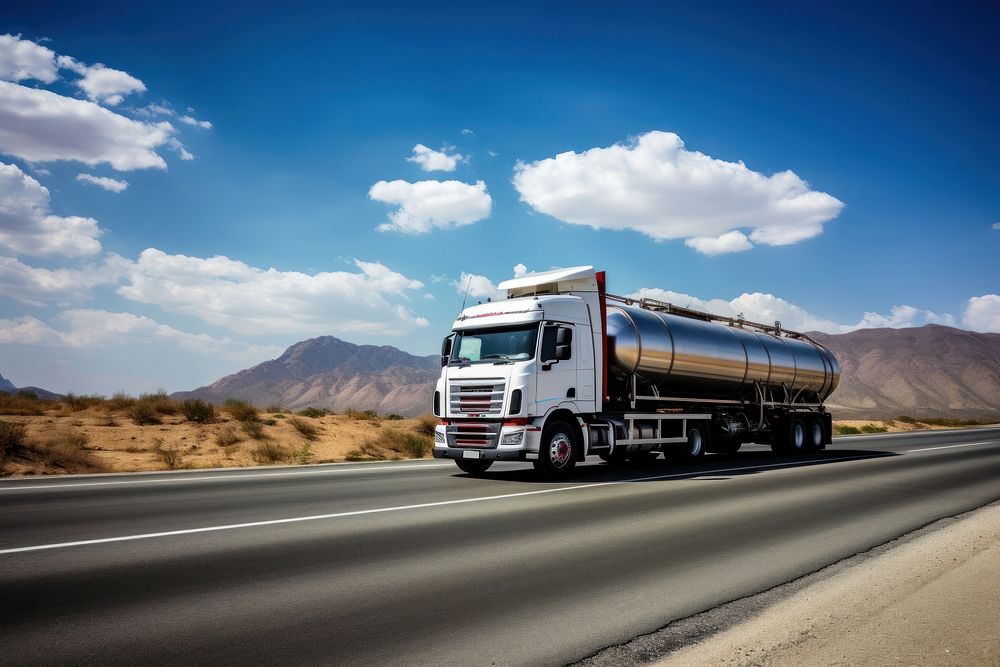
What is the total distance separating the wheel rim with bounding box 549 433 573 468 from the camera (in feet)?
46.6

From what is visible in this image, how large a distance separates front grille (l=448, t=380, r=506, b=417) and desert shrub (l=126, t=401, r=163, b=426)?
686 inches

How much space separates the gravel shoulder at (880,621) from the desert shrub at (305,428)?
76.1 ft

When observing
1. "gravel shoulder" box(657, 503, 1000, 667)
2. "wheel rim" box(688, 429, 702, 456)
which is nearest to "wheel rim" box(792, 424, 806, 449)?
"wheel rim" box(688, 429, 702, 456)

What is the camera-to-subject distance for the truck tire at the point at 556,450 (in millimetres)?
13984

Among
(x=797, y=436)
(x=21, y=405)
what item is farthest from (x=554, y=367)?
(x=21, y=405)

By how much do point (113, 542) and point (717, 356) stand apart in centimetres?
1587

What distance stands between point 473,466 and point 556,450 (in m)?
2.03

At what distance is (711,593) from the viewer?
5.85 metres

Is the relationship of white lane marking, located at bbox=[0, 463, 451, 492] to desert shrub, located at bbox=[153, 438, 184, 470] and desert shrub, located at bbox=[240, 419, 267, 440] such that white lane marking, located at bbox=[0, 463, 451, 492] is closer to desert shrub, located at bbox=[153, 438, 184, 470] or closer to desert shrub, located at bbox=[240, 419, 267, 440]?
desert shrub, located at bbox=[153, 438, 184, 470]

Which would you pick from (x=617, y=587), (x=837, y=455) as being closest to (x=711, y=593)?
(x=617, y=587)

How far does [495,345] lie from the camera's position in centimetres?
1471

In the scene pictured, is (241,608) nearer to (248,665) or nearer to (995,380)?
(248,665)

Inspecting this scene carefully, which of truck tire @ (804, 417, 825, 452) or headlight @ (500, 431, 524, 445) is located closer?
headlight @ (500, 431, 524, 445)

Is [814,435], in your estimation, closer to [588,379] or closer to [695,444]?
[695,444]
